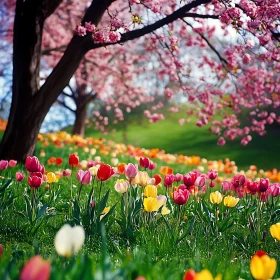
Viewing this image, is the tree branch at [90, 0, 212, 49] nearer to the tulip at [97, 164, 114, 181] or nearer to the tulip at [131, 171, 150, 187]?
the tulip at [131, 171, 150, 187]

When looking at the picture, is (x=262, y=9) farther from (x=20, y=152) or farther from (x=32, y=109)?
(x=20, y=152)

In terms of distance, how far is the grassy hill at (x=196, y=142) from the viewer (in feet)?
62.7

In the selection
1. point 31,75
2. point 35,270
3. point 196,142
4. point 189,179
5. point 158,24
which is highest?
point 196,142

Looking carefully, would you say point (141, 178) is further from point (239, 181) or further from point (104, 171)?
point (239, 181)

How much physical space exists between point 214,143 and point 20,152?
17013 mm

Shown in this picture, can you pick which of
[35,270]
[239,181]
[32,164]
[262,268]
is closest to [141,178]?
[32,164]

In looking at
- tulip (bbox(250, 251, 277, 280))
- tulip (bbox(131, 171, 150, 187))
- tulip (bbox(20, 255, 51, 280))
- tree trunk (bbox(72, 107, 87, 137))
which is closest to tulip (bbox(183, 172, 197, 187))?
tulip (bbox(131, 171, 150, 187))

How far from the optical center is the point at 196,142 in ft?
77.4

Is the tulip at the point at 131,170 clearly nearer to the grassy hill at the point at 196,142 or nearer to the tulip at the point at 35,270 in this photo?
the tulip at the point at 35,270

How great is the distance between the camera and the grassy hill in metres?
19.1

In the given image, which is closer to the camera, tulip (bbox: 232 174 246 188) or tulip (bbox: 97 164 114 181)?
tulip (bbox: 97 164 114 181)

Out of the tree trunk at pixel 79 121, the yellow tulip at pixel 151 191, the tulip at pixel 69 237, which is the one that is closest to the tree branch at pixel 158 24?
the yellow tulip at pixel 151 191

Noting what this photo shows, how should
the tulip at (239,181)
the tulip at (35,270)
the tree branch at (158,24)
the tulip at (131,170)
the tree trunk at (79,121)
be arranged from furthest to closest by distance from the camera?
the tree trunk at (79,121) < the tree branch at (158,24) < the tulip at (239,181) < the tulip at (131,170) < the tulip at (35,270)

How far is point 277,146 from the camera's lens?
69.2 ft
